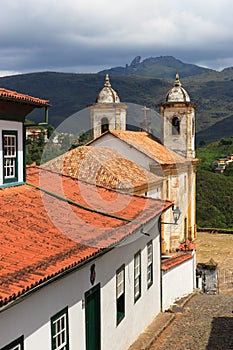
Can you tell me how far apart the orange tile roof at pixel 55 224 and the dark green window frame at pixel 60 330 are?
87cm

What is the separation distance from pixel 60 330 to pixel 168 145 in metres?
22.7

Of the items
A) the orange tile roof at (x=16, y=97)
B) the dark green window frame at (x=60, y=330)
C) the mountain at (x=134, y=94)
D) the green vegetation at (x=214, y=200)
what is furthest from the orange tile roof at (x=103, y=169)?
the mountain at (x=134, y=94)

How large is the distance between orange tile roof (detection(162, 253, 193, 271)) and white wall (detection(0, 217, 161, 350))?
1135mm

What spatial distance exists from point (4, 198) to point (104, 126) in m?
21.3

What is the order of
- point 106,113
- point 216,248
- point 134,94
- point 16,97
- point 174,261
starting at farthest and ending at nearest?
point 134,94, point 216,248, point 106,113, point 174,261, point 16,97

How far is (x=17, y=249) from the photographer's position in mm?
7168

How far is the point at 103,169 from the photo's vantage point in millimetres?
19484

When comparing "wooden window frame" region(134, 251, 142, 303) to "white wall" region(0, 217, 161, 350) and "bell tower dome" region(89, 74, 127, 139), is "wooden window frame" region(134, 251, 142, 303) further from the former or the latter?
"bell tower dome" region(89, 74, 127, 139)

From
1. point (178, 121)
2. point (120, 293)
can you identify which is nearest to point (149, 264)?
point (120, 293)

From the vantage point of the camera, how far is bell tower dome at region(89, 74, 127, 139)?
30078mm

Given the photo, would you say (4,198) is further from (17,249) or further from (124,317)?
(124,317)

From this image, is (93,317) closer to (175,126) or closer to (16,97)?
(16,97)

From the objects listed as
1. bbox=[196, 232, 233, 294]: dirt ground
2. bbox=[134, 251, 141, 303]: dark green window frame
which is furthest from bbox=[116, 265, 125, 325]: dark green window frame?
bbox=[196, 232, 233, 294]: dirt ground

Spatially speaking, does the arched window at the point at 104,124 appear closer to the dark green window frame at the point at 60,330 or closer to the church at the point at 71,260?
the church at the point at 71,260
